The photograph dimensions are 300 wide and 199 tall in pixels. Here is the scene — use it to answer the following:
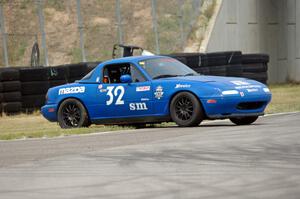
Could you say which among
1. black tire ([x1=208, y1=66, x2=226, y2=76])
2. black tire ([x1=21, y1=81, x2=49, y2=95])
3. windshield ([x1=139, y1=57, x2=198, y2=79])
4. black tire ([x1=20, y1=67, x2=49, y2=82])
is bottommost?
black tire ([x1=208, y1=66, x2=226, y2=76])

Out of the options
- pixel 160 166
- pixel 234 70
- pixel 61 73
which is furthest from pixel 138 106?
pixel 234 70

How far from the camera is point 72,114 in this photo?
52.9 feet

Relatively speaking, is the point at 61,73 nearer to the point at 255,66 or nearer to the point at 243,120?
the point at 243,120

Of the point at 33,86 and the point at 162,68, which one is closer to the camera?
the point at 162,68

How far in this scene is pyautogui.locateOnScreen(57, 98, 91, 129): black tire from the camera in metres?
15.9

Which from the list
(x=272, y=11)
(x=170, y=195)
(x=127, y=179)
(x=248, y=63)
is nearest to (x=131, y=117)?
(x=127, y=179)

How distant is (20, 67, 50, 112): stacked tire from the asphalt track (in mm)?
9853

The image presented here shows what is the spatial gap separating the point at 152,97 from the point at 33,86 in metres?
8.42

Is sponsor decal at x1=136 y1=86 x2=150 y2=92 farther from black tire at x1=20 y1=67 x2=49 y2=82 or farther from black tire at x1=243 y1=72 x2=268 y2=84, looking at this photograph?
black tire at x1=243 y1=72 x2=268 y2=84

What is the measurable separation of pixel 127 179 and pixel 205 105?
6.35m

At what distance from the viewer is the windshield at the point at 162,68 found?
1521 cm

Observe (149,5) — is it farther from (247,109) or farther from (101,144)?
(101,144)

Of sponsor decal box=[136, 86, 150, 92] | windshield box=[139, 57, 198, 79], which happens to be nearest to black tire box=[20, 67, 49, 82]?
windshield box=[139, 57, 198, 79]

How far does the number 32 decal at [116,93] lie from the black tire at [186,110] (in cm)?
118
